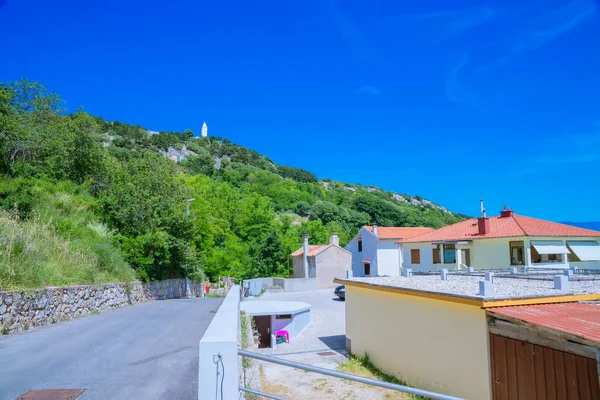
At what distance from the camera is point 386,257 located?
1908 inches

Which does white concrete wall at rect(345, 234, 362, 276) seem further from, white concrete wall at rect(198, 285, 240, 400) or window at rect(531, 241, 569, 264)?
white concrete wall at rect(198, 285, 240, 400)

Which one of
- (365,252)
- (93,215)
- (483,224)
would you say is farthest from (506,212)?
(93,215)

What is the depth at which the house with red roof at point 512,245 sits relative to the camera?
2858cm

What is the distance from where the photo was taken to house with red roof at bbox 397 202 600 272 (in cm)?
2858

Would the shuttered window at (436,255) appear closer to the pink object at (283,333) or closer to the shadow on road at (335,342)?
the shadow on road at (335,342)

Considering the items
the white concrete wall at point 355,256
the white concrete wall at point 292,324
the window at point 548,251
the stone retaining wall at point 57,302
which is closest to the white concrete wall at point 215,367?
the stone retaining wall at point 57,302

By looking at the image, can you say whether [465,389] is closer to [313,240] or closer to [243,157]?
[313,240]

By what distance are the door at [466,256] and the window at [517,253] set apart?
10.8ft

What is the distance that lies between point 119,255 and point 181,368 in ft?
52.0

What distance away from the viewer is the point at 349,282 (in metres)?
16.7

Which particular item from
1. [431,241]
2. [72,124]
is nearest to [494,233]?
[431,241]

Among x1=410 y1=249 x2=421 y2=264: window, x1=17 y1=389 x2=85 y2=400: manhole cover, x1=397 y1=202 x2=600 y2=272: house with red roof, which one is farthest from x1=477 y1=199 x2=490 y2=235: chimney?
x1=17 y1=389 x2=85 y2=400: manhole cover

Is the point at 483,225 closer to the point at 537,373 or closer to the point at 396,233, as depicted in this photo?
the point at 396,233

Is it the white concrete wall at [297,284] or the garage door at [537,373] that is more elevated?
the garage door at [537,373]
